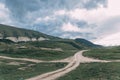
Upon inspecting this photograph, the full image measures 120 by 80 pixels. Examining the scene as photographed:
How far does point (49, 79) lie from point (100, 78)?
14.1 metres

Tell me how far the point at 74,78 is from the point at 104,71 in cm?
1600

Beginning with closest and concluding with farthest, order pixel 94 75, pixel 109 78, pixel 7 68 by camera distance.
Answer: pixel 109 78
pixel 94 75
pixel 7 68

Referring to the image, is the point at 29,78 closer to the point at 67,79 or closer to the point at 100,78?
the point at 67,79

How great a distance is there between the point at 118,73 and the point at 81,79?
14369 millimetres

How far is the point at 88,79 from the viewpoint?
84062 mm

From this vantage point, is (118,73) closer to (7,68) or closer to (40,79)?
(40,79)

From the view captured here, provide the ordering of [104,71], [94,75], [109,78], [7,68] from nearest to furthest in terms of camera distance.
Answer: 1. [109,78]
2. [94,75]
3. [104,71]
4. [7,68]

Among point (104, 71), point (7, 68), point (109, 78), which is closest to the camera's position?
point (109, 78)

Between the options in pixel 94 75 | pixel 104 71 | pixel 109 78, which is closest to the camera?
pixel 109 78

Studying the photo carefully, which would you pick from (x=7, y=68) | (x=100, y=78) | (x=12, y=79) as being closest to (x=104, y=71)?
(x=100, y=78)

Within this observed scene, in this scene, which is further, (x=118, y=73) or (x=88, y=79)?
(x=118, y=73)

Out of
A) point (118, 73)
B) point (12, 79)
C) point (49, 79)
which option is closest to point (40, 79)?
point (49, 79)

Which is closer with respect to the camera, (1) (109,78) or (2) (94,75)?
(1) (109,78)

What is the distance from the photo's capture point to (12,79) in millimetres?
87438
